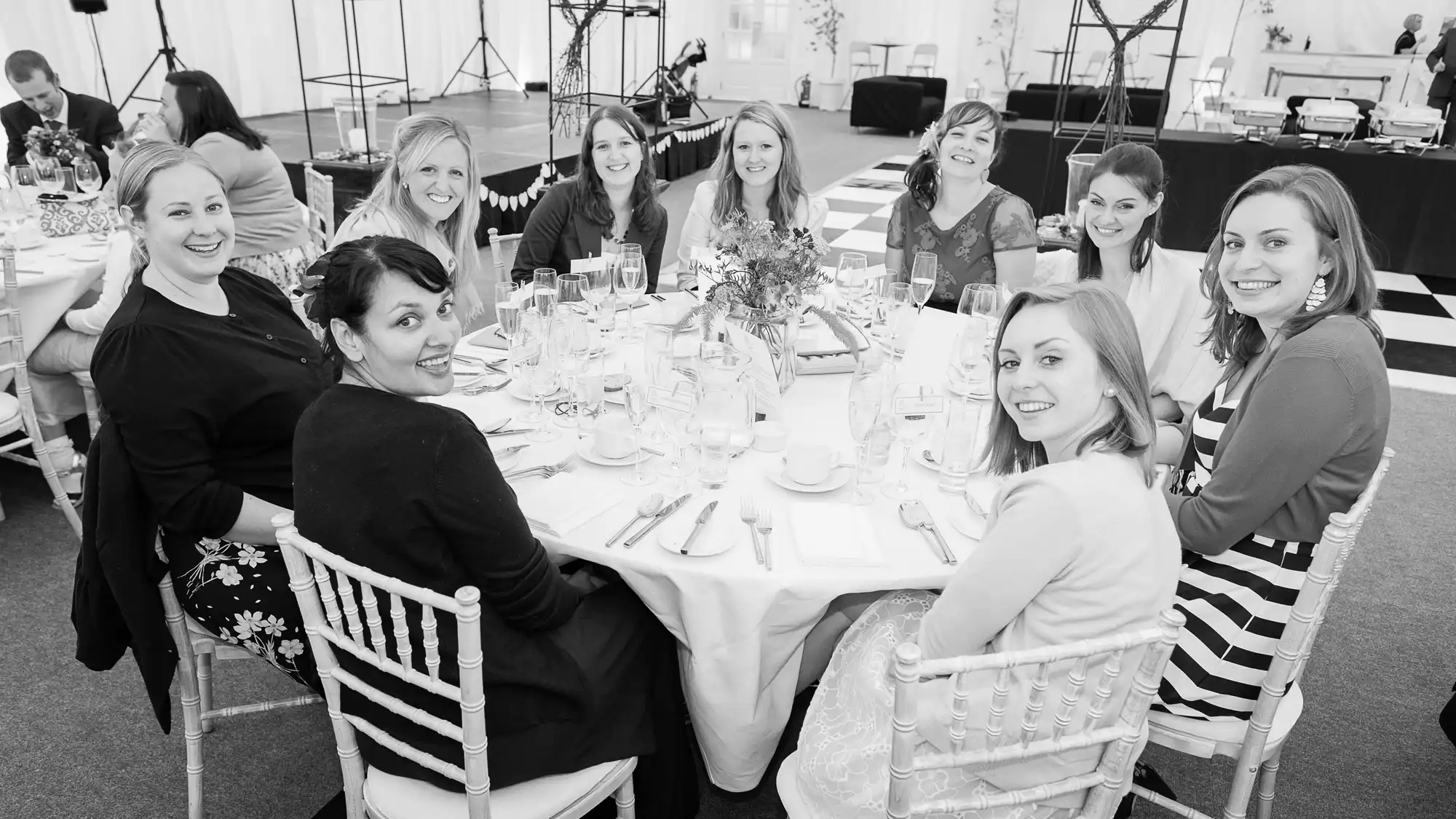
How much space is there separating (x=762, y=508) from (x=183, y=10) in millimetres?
9327

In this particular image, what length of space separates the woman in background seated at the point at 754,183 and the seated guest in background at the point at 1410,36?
37.4ft

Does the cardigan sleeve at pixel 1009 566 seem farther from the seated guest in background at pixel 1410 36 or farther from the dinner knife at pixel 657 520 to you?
the seated guest in background at pixel 1410 36

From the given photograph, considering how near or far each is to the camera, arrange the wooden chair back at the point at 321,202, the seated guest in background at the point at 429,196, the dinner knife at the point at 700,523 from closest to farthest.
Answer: the dinner knife at the point at 700,523 → the seated guest in background at the point at 429,196 → the wooden chair back at the point at 321,202

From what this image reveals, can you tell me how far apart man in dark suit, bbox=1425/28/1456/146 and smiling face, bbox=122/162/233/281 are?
10.1 metres

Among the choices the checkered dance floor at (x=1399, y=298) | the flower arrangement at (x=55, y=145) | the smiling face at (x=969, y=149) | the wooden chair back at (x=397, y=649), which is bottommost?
the checkered dance floor at (x=1399, y=298)

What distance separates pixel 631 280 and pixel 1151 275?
4.95 feet

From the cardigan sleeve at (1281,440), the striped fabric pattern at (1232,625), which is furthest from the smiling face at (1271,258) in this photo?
the striped fabric pattern at (1232,625)

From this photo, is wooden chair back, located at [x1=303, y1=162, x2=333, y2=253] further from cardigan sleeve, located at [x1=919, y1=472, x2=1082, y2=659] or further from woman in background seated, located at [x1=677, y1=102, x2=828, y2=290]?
cardigan sleeve, located at [x1=919, y1=472, x2=1082, y2=659]

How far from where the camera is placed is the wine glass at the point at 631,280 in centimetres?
263

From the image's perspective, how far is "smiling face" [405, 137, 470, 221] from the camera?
2.74 metres

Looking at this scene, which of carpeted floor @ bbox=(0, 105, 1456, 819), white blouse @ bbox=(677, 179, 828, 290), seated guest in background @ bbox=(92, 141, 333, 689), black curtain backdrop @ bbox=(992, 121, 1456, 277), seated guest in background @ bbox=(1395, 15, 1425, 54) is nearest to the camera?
seated guest in background @ bbox=(92, 141, 333, 689)

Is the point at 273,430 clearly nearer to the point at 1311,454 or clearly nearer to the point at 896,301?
the point at 896,301

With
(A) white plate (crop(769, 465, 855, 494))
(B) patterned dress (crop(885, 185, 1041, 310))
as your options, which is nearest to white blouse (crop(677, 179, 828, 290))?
(B) patterned dress (crop(885, 185, 1041, 310))

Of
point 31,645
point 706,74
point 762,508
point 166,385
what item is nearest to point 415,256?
point 166,385
